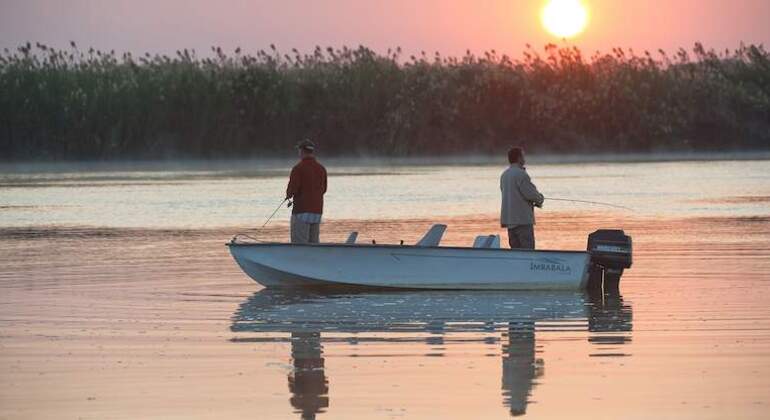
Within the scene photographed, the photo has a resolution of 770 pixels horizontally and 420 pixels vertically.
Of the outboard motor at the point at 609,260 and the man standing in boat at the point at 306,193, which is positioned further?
the man standing in boat at the point at 306,193

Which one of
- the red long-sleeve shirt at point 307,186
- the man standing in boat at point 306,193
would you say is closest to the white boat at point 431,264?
the man standing in boat at point 306,193

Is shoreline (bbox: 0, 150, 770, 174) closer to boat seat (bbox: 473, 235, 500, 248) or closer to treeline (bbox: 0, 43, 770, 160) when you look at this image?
treeline (bbox: 0, 43, 770, 160)

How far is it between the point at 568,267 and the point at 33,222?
44.7 ft

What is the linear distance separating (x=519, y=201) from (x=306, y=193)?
2193mm

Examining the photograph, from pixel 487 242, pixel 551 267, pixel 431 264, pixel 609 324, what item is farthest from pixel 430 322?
pixel 487 242

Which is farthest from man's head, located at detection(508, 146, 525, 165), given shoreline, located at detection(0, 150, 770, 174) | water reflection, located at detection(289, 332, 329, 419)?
shoreline, located at detection(0, 150, 770, 174)

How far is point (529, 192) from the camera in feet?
58.0

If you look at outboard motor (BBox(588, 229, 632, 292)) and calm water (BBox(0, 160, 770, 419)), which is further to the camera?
outboard motor (BBox(588, 229, 632, 292))

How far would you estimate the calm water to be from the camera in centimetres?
1095

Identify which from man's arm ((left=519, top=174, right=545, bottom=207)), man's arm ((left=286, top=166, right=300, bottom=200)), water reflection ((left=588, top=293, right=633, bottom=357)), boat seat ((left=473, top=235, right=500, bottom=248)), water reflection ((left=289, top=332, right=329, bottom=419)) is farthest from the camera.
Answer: man's arm ((left=286, top=166, right=300, bottom=200))

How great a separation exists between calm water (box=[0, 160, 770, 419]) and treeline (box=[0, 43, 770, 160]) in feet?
71.4

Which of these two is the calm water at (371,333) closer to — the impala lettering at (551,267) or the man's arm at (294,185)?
the impala lettering at (551,267)

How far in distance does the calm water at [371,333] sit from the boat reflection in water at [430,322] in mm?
33

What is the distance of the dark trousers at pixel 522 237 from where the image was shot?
17906 mm
